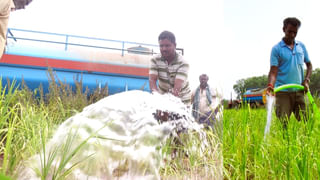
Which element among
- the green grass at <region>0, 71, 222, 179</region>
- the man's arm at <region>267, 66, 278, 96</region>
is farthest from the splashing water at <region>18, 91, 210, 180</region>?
the man's arm at <region>267, 66, 278, 96</region>

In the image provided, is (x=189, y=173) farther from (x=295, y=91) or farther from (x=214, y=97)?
(x=295, y=91)

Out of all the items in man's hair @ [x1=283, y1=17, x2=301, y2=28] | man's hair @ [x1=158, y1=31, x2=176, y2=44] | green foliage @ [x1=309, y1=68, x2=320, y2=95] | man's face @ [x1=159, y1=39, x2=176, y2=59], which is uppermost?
man's hair @ [x1=283, y1=17, x2=301, y2=28]

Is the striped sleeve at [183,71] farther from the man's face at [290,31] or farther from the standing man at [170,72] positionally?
the man's face at [290,31]

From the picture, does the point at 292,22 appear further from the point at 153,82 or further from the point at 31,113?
the point at 31,113

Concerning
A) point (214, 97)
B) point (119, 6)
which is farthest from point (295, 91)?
point (119, 6)

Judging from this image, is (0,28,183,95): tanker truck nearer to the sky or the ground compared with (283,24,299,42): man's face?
nearer to the ground

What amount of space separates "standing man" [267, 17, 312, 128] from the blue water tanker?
2.04 meters

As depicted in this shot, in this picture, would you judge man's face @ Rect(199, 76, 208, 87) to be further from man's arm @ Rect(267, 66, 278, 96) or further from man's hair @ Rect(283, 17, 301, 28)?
man's hair @ Rect(283, 17, 301, 28)

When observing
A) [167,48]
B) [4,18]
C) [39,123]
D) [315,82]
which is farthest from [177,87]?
[315,82]

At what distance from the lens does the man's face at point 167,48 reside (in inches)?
47.8

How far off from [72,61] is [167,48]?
1.28ft

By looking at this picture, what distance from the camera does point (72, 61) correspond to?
3.66 feet

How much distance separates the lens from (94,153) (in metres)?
1.04

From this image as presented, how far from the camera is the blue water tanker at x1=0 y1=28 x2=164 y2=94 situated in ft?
3.55
